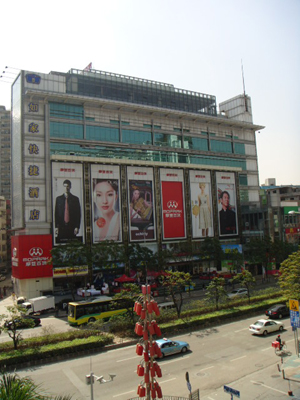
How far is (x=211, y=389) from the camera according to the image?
1938 cm

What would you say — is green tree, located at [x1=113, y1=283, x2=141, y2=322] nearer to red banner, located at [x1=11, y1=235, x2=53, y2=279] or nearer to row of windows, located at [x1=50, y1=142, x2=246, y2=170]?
red banner, located at [x1=11, y1=235, x2=53, y2=279]

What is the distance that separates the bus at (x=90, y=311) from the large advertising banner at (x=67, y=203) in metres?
19.3

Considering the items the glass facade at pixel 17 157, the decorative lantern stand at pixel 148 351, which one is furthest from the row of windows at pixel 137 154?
the decorative lantern stand at pixel 148 351

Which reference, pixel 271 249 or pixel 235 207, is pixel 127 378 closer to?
pixel 271 249

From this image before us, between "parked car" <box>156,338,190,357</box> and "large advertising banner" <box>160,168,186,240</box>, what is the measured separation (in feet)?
124

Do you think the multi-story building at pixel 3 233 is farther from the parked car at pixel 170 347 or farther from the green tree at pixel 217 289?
the parked car at pixel 170 347

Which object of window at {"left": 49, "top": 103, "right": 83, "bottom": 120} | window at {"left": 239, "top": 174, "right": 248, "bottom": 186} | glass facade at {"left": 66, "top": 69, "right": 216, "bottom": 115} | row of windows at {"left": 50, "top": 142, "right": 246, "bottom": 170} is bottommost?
window at {"left": 239, "top": 174, "right": 248, "bottom": 186}

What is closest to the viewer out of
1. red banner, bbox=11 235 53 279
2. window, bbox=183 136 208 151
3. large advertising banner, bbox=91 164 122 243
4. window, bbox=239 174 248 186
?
red banner, bbox=11 235 53 279

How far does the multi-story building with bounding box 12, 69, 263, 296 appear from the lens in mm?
54594

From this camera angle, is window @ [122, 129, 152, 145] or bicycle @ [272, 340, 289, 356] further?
window @ [122, 129, 152, 145]

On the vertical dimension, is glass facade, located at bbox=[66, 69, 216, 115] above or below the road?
above

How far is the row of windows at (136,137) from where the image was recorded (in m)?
59.7

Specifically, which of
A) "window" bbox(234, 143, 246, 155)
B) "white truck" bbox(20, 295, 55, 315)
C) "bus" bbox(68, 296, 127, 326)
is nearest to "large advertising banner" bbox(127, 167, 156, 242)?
"white truck" bbox(20, 295, 55, 315)

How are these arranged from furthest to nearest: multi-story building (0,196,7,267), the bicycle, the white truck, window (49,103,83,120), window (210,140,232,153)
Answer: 1. multi-story building (0,196,7,267)
2. window (210,140,232,153)
3. window (49,103,83,120)
4. the white truck
5. the bicycle
